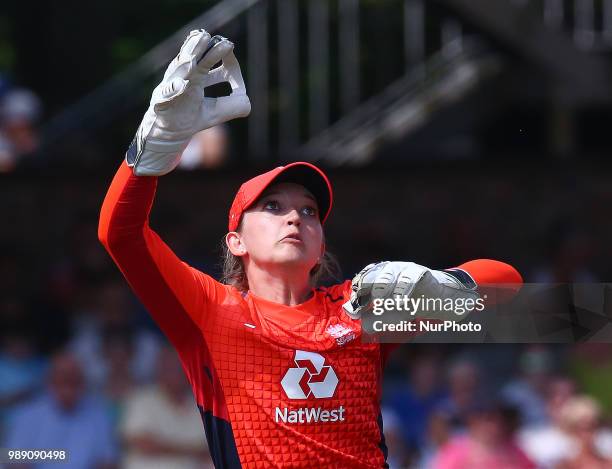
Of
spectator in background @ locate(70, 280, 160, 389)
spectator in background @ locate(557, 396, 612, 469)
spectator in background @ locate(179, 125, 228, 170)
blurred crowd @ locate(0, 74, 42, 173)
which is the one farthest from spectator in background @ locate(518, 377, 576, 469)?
blurred crowd @ locate(0, 74, 42, 173)

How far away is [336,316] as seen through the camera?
11.7 feet

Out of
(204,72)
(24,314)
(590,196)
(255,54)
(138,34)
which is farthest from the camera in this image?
(138,34)

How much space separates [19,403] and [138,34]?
4875mm

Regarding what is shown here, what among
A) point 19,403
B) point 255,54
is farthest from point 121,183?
point 255,54

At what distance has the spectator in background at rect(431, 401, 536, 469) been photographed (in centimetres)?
618

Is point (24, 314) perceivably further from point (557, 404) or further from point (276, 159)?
point (557, 404)

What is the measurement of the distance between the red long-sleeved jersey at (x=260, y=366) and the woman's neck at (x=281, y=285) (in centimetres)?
7

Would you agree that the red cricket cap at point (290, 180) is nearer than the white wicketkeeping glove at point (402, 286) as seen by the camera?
No

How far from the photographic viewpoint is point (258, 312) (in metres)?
3.56

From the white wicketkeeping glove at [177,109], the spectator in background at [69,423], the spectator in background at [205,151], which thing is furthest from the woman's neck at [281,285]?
the spectator in background at [205,151]

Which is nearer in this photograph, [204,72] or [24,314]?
[204,72]

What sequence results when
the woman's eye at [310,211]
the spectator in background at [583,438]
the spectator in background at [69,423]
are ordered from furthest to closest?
1. the spectator in background at [583,438]
2. the spectator in background at [69,423]
3. the woman's eye at [310,211]

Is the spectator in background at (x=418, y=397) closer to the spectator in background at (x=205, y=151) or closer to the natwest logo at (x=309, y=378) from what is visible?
the spectator in background at (x=205, y=151)

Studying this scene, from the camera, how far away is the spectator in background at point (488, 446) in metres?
6.18
